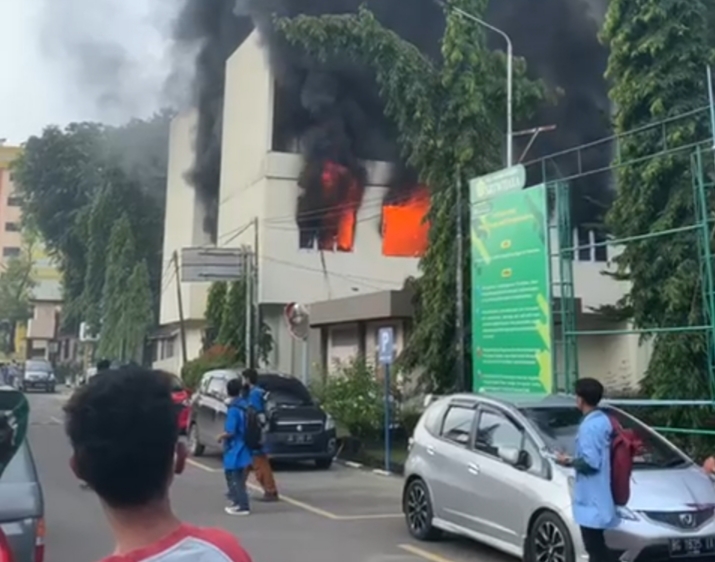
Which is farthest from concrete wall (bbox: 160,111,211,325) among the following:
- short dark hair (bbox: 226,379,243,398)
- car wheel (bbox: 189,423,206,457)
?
short dark hair (bbox: 226,379,243,398)

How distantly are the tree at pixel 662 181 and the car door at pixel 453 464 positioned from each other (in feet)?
18.9

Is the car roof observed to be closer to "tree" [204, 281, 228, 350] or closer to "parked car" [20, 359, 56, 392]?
"tree" [204, 281, 228, 350]

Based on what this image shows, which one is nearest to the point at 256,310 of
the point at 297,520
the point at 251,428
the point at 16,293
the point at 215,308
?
the point at 215,308

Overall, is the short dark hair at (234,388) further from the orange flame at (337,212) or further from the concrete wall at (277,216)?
the orange flame at (337,212)

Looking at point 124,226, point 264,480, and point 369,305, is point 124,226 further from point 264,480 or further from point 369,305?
point 264,480

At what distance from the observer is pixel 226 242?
3538 centimetres

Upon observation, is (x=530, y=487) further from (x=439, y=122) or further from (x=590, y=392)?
(x=439, y=122)

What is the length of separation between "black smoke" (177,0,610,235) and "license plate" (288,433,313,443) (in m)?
16.1

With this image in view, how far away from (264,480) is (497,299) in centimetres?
442

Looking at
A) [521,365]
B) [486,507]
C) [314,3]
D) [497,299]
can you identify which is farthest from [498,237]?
[314,3]

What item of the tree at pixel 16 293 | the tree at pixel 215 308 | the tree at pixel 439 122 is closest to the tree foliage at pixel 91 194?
the tree at pixel 215 308

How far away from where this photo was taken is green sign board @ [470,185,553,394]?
13398mm

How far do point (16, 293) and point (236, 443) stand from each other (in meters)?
76.6

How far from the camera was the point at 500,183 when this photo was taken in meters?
14.5
